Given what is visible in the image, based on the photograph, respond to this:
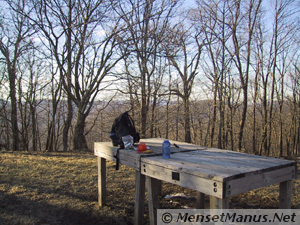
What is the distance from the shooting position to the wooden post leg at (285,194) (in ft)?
7.81

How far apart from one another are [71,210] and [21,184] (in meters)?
1.53

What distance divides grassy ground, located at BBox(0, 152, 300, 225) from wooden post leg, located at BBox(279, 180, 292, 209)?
1318 millimetres

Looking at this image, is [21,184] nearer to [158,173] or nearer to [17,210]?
[17,210]

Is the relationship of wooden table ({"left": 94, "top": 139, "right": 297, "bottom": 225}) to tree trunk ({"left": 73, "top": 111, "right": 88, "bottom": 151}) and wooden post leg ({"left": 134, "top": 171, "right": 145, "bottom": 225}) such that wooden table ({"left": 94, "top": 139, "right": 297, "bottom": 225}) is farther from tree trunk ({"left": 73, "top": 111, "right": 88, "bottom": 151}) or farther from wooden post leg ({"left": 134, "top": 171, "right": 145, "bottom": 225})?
tree trunk ({"left": 73, "top": 111, "right": 88, "bottom": 151})

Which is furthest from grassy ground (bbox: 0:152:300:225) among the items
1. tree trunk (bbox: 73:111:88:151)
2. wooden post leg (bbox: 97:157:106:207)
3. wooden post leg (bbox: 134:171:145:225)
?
tree trunk (bbox: 73:111:88:151)

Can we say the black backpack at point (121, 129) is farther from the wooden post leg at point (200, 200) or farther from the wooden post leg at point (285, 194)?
the wooden post leg at point (285, 194)

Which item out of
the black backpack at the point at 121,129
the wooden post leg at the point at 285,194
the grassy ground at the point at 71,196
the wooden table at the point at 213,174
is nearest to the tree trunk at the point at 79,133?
the grassy ground at the point at 71,196

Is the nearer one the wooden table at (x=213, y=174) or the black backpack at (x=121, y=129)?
the wooden table at (x=213, y=174)

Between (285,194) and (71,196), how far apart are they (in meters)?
3.05

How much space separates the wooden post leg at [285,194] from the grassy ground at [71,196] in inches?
51.9

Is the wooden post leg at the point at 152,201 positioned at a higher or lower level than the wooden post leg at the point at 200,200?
higher

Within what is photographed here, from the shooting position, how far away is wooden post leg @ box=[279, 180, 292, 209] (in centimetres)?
238

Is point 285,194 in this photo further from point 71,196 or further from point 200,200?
point 71,196

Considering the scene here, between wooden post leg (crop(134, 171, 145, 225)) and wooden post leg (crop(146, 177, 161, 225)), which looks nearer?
wooden post leg (crop(146, 177, 161, 225))
